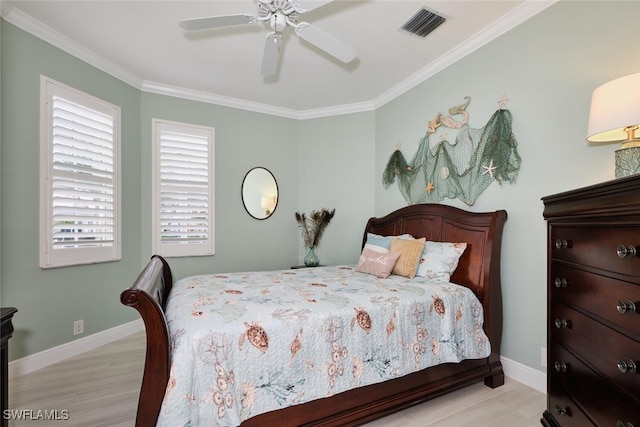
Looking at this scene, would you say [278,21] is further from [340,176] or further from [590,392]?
[590,392]

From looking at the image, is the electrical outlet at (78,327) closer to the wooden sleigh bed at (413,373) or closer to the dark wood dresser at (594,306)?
the wooden sleigh bed at (413,373)

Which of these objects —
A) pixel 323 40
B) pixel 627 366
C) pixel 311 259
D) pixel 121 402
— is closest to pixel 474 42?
pixel 323 40

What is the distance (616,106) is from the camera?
1.47 m

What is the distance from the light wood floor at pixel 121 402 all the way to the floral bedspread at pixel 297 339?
0.30 m

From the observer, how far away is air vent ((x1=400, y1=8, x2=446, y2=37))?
2422mm

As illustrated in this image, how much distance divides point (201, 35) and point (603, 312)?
10.7 feet

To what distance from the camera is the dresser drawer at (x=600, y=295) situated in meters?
1.06

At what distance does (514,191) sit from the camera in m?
2.42

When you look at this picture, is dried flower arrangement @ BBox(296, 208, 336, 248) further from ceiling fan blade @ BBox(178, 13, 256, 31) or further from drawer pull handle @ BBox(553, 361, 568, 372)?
drawer pull handle @ BBox(553, 361, 568, 372)

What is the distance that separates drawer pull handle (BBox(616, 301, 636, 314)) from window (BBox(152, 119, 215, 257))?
3.75m

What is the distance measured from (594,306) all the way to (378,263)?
5.13 feet

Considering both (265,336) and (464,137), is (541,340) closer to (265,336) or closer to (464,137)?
(464,137)

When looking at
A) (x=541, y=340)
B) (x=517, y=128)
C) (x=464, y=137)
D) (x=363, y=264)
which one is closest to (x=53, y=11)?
(x=363, y=264)

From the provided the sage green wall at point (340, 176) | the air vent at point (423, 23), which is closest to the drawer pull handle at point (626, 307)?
the air vent at point (423, 23)
